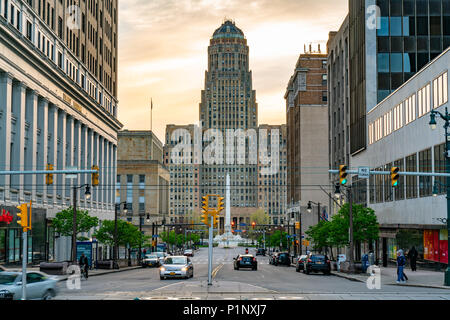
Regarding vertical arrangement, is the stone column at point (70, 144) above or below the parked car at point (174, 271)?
above

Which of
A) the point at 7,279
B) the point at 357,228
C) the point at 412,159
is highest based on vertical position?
the point at 412,159

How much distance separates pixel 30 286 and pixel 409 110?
4457 cm

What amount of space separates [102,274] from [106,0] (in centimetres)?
5508

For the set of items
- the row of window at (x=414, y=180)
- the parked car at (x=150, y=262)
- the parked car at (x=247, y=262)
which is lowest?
the parked car at (x=150, y=262)

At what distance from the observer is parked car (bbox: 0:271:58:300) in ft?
75.7

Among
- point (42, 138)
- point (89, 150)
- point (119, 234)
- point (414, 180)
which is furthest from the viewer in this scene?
point (89, 150)

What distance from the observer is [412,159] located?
59.2m

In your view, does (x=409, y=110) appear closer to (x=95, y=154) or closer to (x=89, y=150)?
(x=89, y=150)

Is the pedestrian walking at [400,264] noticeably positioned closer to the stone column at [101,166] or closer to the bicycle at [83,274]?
the bicycle at [83,274]

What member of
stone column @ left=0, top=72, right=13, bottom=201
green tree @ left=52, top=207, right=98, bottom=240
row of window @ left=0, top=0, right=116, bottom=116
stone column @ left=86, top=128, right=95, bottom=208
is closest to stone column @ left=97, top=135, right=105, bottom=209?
stone column @ left=86, top=128, right=95, bottom=208

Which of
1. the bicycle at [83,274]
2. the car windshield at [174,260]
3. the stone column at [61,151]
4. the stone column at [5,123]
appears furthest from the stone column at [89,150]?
the car windshield at [174,260]

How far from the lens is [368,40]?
3068 inches

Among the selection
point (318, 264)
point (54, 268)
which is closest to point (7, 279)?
point (54, 268)

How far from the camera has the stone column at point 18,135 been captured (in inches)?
2178
